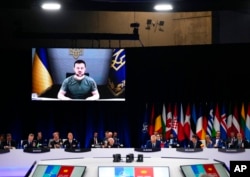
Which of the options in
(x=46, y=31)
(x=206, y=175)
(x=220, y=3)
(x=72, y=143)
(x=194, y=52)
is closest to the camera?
(x=206, y=175)

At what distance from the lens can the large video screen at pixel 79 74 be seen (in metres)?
10.8

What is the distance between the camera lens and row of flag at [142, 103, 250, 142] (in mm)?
10242

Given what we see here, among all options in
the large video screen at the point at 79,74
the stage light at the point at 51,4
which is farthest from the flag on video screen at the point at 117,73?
the stage light at the point at 51,4

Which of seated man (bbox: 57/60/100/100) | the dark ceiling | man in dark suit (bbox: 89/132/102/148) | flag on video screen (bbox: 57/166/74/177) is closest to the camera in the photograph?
flag on video screen (bbox: 57/166/74/177)

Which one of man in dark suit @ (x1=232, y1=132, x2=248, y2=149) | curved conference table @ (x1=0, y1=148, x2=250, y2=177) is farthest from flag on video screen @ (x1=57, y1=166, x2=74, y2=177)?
man in dark suit @ (x1=232, y1=132, x2=248, y2=149)

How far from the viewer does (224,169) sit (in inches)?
144

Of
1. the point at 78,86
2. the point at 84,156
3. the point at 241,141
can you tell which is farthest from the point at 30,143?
the point at 241,141

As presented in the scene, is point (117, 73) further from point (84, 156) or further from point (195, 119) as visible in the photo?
point (84, 156)

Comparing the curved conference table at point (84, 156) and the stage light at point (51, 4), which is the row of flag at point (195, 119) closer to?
the curved conference table at point (84, 156)

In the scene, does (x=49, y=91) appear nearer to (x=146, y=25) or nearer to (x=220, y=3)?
(x=146, y=25)

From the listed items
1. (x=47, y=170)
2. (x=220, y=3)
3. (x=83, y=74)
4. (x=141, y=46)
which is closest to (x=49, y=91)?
(x=83, y=74)

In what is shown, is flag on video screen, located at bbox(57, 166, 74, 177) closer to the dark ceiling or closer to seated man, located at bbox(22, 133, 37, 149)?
the dark ceiling

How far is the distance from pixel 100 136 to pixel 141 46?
9.45 ft

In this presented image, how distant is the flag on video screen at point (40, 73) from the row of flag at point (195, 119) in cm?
282
